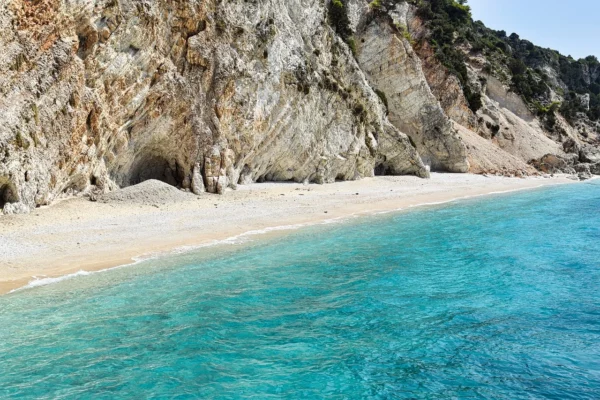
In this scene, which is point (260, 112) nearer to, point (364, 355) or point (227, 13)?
point (227, 13)

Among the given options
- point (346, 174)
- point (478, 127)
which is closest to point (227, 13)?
point (346, 174)

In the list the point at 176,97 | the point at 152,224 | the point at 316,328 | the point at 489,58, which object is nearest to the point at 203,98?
the point at 176,97

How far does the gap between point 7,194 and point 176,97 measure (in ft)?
29.2

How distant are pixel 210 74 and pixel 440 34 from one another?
4676 cm

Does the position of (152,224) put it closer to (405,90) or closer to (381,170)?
(381,170)

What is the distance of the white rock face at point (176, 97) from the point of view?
1400 cm

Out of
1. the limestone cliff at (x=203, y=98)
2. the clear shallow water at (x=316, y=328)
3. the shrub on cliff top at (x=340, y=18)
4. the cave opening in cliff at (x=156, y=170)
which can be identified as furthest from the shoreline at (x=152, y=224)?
the shrub on cliff top at (x=340, y=18)

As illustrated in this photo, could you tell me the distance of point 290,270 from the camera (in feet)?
36.7

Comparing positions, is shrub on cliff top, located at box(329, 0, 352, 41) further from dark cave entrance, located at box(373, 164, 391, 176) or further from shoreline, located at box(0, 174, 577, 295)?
shoreline, located at box(0, 174, 577, 295)

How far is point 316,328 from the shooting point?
7457 mm

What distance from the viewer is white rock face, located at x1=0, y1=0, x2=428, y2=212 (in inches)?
551

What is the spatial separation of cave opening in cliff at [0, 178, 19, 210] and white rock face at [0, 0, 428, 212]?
4 cm

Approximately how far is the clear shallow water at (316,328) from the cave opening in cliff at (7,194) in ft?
17.4

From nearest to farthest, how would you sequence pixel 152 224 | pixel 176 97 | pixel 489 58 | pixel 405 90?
pixel 152 224 < pixel 176 97 < pixel 405 90 < pixel 489 58
